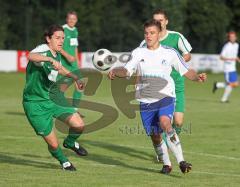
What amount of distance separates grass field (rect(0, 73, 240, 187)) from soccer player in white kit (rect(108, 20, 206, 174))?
0.67m

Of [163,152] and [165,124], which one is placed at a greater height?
[165,124]

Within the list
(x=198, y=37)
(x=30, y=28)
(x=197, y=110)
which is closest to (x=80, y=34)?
(x=30, y=28)

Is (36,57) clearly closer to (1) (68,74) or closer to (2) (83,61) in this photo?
(1) (68,74)

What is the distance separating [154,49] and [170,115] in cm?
94

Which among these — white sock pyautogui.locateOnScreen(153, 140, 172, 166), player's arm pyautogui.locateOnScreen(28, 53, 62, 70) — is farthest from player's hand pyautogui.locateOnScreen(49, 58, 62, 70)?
white sock pyautogui.locateOnScreen(153, 140, 172, 166)

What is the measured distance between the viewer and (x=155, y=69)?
33.6ft

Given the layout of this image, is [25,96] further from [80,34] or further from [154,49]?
[80,34]

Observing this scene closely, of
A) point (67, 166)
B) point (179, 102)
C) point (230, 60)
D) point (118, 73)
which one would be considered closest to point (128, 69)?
point (118, 73)

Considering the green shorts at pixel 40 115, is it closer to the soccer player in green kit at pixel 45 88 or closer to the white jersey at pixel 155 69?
the soccer player in green kit at pixel 45 88

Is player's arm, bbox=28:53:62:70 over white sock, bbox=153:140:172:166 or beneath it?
over

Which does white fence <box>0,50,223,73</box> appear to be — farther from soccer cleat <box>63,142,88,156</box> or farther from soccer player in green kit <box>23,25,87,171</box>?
soccer player in green kit <box>23,25,87,171</box>

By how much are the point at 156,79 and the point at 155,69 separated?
16cm

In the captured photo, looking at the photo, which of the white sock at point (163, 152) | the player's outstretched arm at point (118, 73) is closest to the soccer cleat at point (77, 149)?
the white sock at point (163, 152)

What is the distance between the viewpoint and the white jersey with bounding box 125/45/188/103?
10.3m
